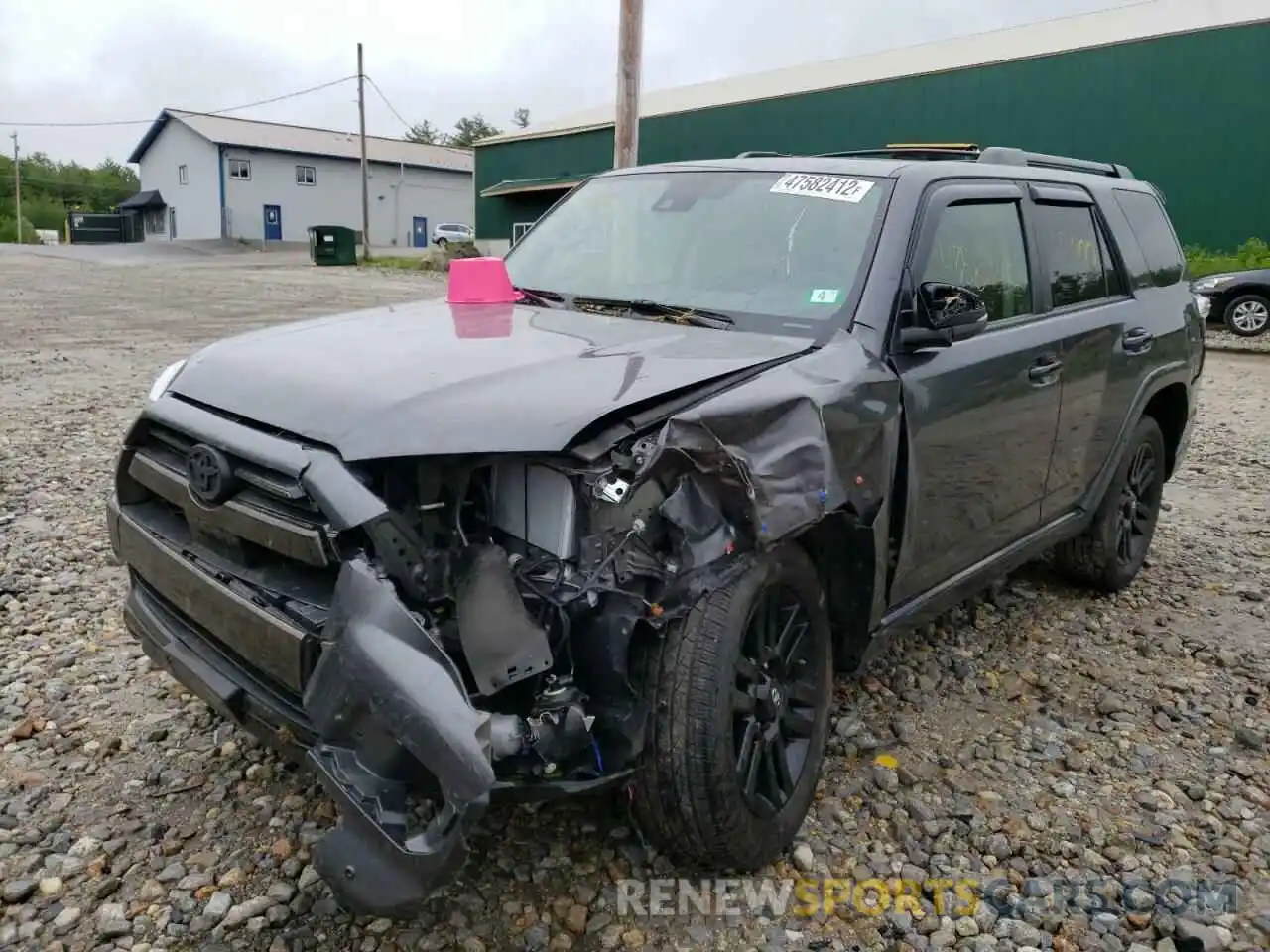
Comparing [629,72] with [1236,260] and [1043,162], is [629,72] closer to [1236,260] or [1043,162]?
[1043,162]

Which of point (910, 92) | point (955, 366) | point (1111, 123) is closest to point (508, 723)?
point (955, 366)

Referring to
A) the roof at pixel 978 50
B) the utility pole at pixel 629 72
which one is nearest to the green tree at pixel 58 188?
the roof at pixel 978 50

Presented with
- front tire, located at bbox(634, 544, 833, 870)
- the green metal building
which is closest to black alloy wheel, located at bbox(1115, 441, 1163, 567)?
front tire, located at bbox(634, 544, 833, 870)

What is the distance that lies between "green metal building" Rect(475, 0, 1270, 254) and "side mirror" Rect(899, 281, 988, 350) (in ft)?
69.1

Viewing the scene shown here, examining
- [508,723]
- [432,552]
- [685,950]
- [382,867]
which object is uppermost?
[432,552]

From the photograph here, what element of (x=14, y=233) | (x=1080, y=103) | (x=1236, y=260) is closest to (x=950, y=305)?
(x=1236, y=260)

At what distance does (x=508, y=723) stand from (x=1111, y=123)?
80.0 ft

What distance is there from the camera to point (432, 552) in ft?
7.38

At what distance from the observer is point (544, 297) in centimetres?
368

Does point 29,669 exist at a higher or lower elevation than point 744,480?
lower

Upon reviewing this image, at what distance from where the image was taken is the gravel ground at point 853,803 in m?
2.48

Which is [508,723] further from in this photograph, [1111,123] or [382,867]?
[1111,123]

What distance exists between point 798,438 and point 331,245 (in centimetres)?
3457

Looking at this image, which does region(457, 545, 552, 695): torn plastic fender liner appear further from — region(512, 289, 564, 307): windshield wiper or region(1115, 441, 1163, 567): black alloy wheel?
region(1115, 441, 1163, 567): black alloy wheel
